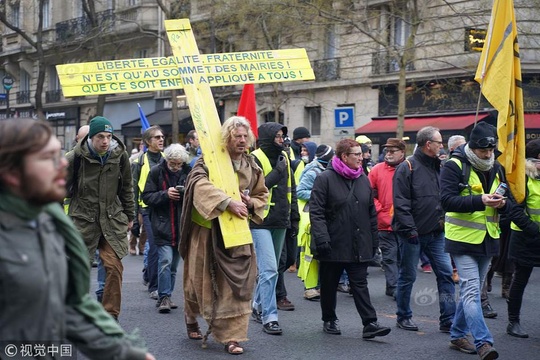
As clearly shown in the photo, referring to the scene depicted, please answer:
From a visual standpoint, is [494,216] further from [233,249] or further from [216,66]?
[216,66]

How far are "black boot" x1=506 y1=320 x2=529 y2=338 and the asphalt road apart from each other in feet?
0.21

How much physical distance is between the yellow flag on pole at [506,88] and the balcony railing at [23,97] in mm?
43751

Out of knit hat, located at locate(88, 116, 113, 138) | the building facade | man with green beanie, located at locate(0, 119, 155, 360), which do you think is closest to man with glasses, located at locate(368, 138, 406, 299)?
knit hat, located at locate(88, 116, 113, 138)

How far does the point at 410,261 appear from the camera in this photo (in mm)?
7742

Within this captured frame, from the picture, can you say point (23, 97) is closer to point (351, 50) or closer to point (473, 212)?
point (351, 50)

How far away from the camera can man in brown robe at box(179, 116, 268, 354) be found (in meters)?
6.62

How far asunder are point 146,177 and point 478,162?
4.24 m

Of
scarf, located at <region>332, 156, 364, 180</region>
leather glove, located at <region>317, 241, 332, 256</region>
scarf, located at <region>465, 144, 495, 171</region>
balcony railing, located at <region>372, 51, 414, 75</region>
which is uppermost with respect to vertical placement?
balcony railing, located at <region>372, 51, 414, 75</region>

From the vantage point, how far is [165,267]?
336 inches

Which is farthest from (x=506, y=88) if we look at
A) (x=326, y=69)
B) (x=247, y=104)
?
(x=326, y=69)

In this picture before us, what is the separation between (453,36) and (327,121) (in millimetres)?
8107

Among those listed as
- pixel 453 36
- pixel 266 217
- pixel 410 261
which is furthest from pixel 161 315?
pixel 453 36

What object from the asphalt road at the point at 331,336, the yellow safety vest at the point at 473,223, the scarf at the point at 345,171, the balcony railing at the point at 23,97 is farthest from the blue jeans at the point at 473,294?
the balcony railing at the point at 23,97

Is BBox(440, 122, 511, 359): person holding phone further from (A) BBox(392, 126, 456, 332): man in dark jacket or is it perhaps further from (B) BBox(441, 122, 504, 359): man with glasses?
(A) BBox(392, 126, 456, 332): man in dark jacket
